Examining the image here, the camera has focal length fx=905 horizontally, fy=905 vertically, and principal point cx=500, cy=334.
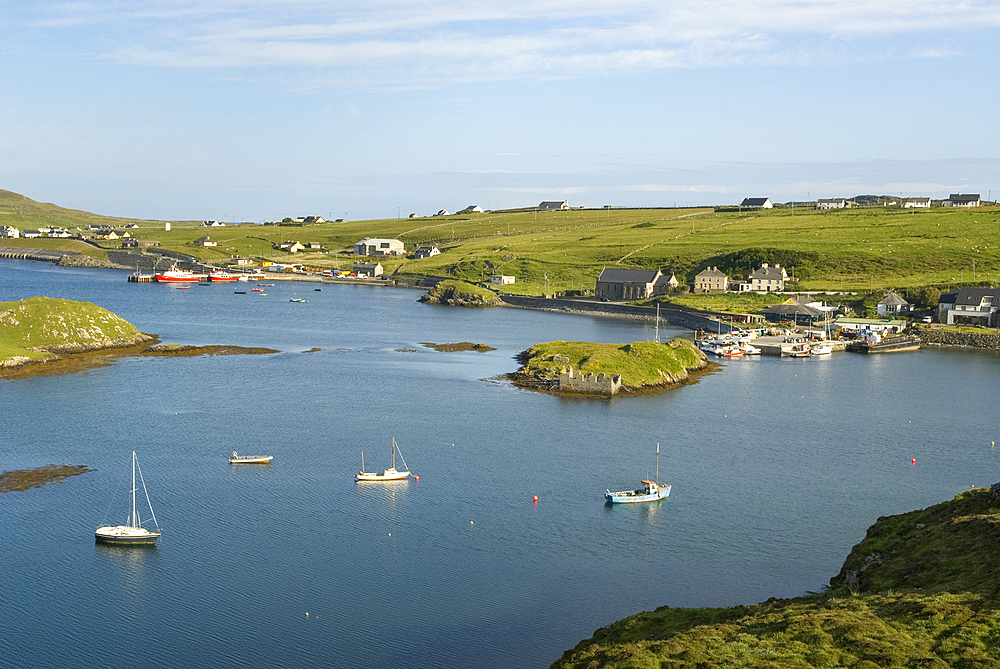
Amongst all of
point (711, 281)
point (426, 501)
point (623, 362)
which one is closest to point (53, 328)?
point (623, 362)

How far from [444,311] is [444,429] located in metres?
81.8

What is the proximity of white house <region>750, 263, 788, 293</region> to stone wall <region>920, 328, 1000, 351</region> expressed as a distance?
101 ft

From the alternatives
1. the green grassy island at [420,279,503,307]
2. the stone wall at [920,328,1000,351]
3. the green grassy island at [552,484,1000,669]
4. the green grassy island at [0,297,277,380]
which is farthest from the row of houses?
the green grassy island at [552,484,1000,669]

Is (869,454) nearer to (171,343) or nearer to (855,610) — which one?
(855,610)

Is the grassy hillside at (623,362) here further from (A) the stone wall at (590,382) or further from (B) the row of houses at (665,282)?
(B) the row of houses at (665,282)

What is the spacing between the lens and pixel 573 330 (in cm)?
11625

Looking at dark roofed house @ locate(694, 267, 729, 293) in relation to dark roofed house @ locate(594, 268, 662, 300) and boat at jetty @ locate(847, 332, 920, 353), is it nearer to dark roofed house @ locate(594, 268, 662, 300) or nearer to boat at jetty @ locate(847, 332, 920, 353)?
dark roofed house @ locate(594, 268, 662, 300)

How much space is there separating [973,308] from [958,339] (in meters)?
8.07

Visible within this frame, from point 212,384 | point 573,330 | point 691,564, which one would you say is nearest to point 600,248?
point 573,330

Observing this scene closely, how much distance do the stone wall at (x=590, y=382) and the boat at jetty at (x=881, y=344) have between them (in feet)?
140

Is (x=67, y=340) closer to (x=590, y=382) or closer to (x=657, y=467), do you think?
(x=590, y=382)

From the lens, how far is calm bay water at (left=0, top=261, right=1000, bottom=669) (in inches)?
1241

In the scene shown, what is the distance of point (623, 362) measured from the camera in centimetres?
7694

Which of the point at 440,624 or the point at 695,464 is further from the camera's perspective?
the point at 695,464
